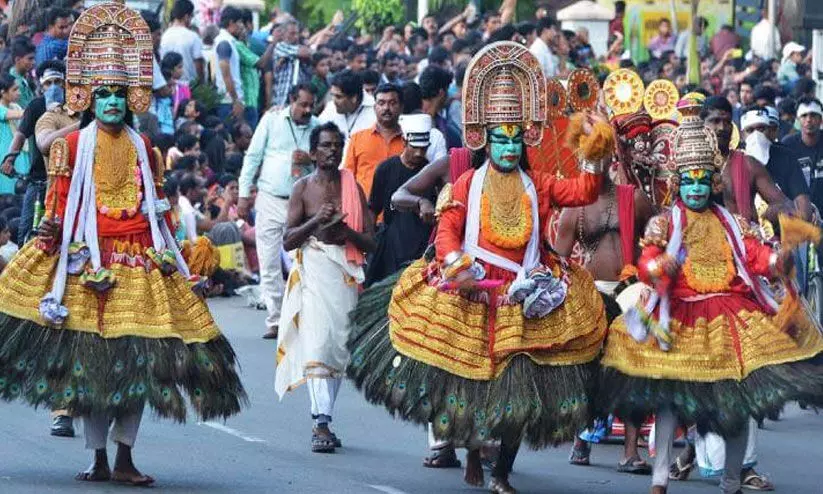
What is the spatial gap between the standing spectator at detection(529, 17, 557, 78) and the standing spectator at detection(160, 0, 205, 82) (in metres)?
3.87

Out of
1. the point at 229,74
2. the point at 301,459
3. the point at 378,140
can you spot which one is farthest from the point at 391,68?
the point at 301,459

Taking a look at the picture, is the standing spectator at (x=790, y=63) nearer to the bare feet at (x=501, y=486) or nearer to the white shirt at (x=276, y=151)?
the white shirt at (x=276, y=151)

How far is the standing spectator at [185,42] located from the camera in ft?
82.7

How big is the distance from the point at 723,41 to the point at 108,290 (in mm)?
25779

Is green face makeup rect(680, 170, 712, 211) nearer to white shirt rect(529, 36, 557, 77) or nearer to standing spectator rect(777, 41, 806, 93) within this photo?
white shirt rect(529, 36, 557, 77)

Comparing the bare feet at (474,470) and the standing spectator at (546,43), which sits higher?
the standing spectator at (546,43)

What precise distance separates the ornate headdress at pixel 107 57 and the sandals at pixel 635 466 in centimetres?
332

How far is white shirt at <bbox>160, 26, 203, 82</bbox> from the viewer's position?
25.2 m

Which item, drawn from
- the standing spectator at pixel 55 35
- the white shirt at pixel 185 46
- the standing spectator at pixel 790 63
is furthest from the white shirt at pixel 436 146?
the standing spectator at pixel 790 63

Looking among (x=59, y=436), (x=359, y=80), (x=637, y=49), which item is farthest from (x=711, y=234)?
(x=637, y=49)

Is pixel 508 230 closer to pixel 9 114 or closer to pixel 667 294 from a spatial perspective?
pixel 667 294

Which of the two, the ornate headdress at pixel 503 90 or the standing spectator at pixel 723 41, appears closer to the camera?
the ornate headdress at pixel 503 90

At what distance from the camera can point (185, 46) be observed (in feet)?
83.1

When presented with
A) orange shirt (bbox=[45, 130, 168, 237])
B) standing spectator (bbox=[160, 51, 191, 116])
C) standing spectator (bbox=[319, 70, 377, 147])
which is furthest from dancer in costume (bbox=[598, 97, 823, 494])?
standing spectator (bbox=[160, 51, 191, 116])
